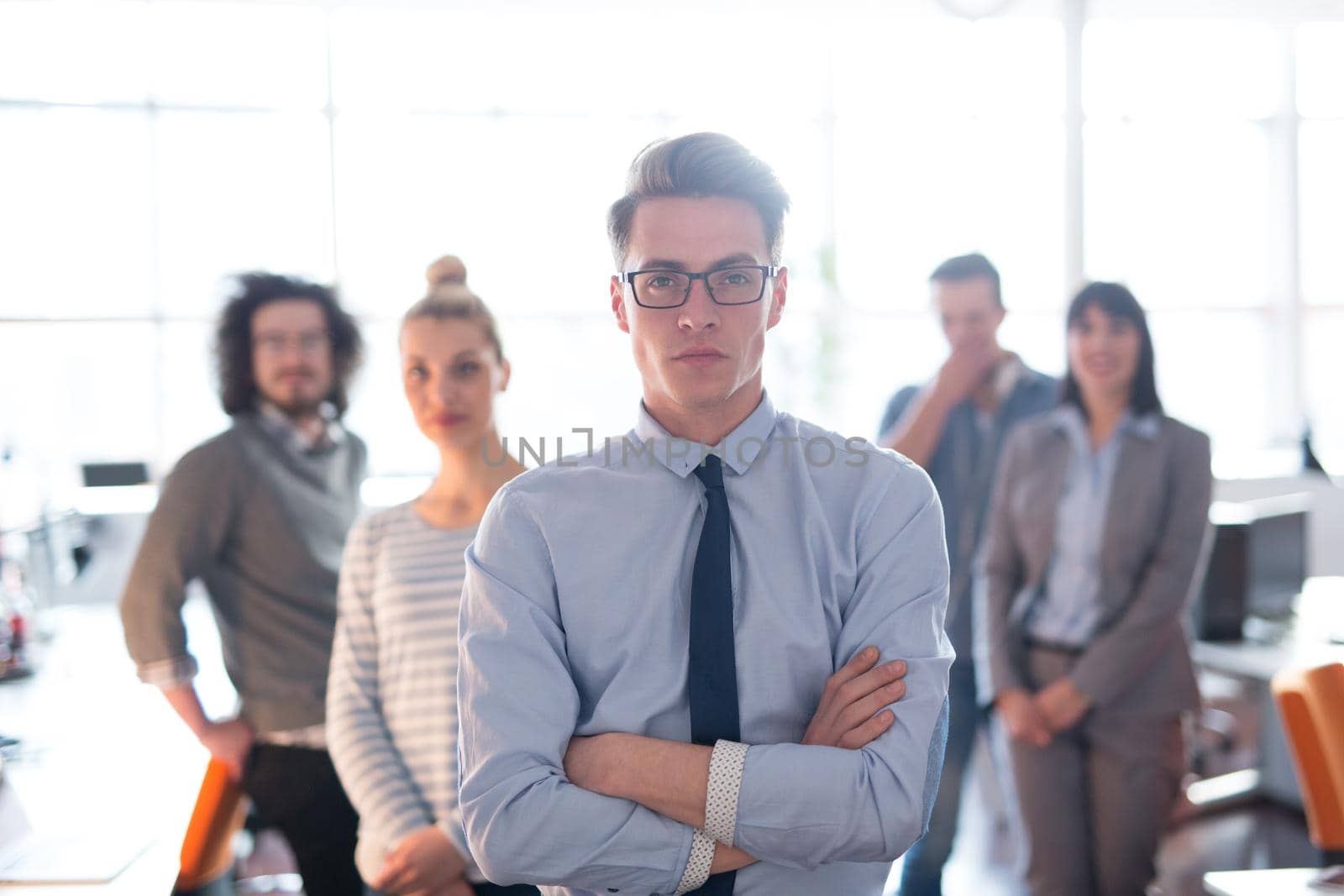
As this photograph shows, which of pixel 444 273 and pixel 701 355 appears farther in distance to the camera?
pixel 444 273

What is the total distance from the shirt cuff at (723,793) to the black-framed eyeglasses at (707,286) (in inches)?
21.8

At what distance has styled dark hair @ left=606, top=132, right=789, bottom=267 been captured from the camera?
1.28 m

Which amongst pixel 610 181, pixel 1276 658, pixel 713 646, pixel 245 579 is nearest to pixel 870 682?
pixel 713 646

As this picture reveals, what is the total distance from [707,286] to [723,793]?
0.62 meters

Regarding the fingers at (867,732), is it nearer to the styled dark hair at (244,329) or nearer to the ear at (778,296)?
the ear at (778,296)

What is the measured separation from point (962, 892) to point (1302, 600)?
2407mm

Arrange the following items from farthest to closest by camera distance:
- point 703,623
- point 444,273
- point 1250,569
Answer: point 1250,569 < point 444,273 < point 703,623

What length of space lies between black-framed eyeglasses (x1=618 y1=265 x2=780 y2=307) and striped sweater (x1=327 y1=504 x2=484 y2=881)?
2.18ft

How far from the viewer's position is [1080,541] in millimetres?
2525

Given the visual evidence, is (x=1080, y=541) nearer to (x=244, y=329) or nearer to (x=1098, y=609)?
(x=1098, y=609)

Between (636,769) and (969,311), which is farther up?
(969,311)

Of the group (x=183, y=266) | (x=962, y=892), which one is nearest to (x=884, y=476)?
(x=962, y=892)

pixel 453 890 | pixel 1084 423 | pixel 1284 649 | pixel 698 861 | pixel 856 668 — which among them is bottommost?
pixel 1284 649

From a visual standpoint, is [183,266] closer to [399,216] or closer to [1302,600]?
[399,216]
